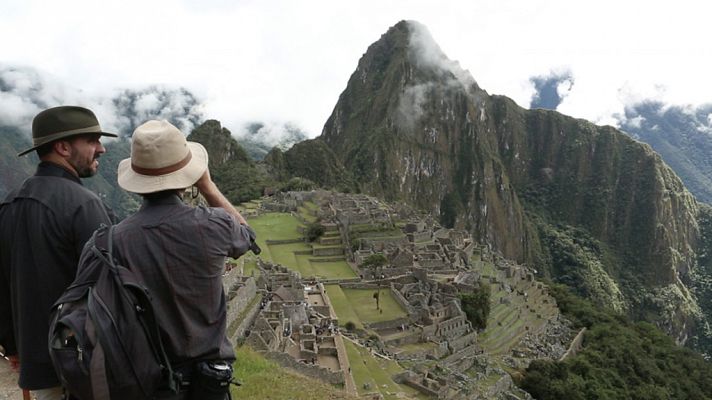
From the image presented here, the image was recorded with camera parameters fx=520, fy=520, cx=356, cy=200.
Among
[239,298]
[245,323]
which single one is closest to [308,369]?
[245,323]

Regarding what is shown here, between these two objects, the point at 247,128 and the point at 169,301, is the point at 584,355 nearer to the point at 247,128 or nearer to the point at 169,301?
the point at 169,301

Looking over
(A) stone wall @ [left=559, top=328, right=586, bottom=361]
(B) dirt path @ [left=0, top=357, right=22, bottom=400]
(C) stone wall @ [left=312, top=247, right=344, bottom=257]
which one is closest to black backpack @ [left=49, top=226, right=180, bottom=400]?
(B) dirt path @ [left=0, top=357, right=22, bottom=400]

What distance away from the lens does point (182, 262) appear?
2.72 meters

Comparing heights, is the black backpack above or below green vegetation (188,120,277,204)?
above

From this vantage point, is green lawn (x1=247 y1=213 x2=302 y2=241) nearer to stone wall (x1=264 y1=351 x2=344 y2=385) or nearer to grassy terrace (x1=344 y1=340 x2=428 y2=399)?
grassy terrace (x1=344 y1=340 x2=428 y2=399)

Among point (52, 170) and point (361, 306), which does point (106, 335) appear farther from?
point (361, 306)

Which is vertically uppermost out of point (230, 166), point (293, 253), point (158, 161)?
point (158, 161)

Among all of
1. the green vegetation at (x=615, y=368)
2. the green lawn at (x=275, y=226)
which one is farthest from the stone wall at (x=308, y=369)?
the green lawn at (x=275, y=226)

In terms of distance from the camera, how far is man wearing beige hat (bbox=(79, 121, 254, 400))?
2672mm

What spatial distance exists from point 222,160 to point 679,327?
84.2m

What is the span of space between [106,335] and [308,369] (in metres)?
11.8

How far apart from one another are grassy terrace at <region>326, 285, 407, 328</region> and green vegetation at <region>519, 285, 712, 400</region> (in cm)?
742

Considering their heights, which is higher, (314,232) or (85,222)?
(85,222)

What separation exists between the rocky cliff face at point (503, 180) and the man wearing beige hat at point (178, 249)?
96.5 metres
